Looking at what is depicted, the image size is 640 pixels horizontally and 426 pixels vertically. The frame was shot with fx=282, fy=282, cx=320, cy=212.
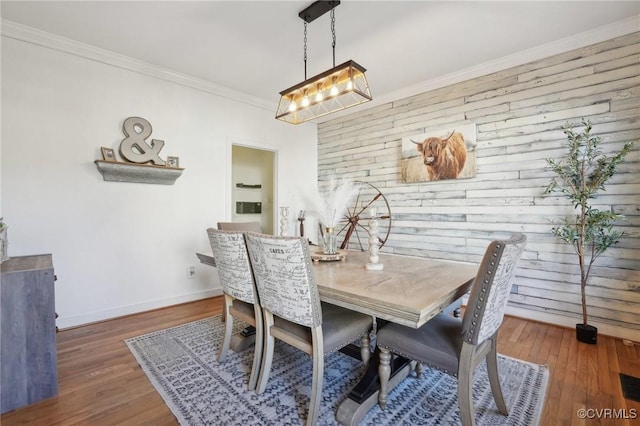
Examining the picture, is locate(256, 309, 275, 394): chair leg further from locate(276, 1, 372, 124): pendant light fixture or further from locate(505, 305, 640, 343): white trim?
locate(505, 305, 640, 343): white trim

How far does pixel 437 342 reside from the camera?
134cm

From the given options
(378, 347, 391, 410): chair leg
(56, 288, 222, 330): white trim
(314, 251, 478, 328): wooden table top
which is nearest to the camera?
(314, 251, 478, 328): wooden table top

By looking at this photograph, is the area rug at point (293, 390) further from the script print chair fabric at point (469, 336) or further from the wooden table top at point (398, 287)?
the wooden table top at point (398, 287)

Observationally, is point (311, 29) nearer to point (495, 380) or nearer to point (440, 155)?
point (440, 155)

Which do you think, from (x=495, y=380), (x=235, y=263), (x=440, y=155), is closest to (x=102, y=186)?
(x=235, y=263)

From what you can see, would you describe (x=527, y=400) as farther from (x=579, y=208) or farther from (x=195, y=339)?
(x=195, y=339)

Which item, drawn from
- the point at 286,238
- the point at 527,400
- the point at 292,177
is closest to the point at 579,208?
the point at 527,400

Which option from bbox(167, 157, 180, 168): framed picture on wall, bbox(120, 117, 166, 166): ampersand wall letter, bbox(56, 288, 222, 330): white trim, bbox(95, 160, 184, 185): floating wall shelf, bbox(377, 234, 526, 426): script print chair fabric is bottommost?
bbox(56, 288, 222, 330): white trim

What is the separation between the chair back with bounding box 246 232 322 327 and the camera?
4.32ft

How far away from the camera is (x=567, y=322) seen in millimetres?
2611

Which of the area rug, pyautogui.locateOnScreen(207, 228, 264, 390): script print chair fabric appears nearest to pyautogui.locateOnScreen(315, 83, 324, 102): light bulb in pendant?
pyautogui.locateOnScreen(207, 228, 264, 390): script print chair fabric

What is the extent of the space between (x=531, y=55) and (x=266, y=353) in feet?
11.6

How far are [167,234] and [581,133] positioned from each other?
4219 millimetres

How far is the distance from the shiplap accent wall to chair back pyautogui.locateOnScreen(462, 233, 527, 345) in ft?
6.30
